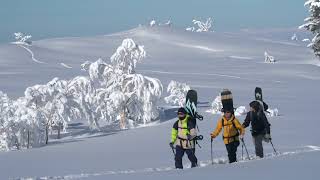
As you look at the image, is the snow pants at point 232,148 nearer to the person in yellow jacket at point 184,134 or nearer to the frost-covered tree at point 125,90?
the person in yellow jacket at point 184,134

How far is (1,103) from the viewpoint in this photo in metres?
24.3

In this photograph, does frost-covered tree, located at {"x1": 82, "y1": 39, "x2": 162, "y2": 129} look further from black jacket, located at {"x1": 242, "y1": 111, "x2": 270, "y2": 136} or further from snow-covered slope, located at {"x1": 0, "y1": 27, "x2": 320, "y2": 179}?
black jacket, located at {"x1": 242, "y1": 111, "x2": 270, "y2": 136}

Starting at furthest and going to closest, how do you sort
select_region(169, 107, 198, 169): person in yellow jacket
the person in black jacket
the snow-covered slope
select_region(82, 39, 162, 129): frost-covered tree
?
1. select_region(82, 39, 162, 129): frost-covered tree
2. the person in black jacket
3. select_region(169, 107, 198, 169): person in yellow jacket
4. the snow-covered slope

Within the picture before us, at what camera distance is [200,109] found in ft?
110

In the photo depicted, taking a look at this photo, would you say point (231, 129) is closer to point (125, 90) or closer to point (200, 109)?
point (125, 90)

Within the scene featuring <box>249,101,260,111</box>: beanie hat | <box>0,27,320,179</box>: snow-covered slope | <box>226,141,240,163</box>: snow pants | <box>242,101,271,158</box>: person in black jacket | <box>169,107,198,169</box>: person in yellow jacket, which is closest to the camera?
<box>0,27,320,179</box>: snow-covered slope

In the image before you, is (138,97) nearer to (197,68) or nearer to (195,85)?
(195,85)

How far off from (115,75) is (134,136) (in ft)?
29.1

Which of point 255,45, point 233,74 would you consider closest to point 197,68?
point 233,74

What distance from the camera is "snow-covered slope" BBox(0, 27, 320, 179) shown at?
1070cm

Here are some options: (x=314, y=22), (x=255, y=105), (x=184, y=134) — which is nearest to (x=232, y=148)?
(x=184, y=134)

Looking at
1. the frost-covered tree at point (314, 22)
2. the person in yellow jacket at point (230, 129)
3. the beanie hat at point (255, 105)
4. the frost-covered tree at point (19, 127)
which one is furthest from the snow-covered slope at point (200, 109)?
the frost-covered tree at point (314, 22)

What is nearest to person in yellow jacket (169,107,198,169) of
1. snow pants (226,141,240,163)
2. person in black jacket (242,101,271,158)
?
snow pants (226,141,240,163)

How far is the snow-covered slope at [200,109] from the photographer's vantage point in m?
10.7
